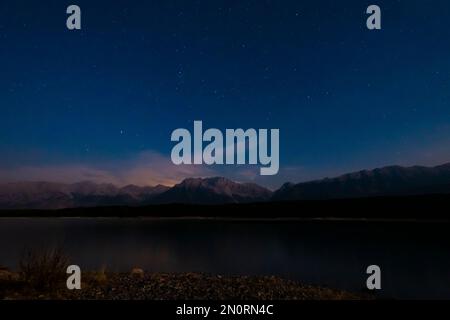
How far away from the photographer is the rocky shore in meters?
13.9

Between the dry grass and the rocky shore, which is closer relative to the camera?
the rocky shore

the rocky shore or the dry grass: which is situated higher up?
the dry grass

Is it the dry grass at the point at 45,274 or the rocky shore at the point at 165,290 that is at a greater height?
the dry grass at the point at 45,274

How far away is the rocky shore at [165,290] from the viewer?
549 inches

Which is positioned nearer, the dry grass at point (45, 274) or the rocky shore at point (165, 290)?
the rocky shore at point (165, 290)

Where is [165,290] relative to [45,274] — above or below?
below

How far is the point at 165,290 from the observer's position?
14898mm
